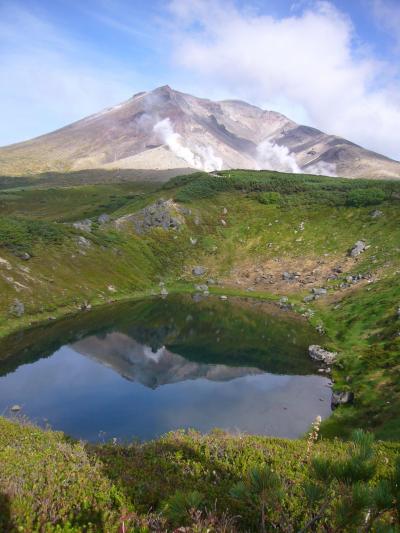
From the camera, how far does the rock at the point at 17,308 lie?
7262 cm

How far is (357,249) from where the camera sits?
112875 mm

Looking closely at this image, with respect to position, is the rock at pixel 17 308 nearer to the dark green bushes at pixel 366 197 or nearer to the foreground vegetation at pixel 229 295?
the foreground vegetation at pixel 229 295

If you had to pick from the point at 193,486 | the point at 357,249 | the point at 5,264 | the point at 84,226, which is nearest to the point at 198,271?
the point at 84,226

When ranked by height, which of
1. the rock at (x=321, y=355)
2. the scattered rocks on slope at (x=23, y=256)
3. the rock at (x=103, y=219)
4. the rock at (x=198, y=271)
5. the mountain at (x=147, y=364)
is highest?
the rock at (x=103, y=219)

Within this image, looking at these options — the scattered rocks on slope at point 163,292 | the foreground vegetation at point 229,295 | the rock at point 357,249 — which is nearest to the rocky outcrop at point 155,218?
the foreground vegetation at point 229,295

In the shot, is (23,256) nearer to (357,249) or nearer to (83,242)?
(83,242)

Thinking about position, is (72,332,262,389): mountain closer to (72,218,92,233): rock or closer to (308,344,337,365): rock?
(308,344,337,365): rock

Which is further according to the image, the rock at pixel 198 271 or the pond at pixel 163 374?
the rock at pixel 198 271

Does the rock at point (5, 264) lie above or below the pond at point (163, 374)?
above

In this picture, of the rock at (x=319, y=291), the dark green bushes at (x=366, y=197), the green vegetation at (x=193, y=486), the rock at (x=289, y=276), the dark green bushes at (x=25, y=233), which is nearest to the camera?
the green vegetation at (x=193, y=486)

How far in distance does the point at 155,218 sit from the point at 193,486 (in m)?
124

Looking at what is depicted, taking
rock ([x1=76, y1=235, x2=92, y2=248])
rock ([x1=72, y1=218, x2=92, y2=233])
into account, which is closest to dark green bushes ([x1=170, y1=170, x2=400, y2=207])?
rock ([x1=72, y1=218, x2=92, y2=233])

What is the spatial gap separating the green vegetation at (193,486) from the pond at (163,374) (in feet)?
29.4

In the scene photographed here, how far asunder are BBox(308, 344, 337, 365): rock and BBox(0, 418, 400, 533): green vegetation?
108ft
